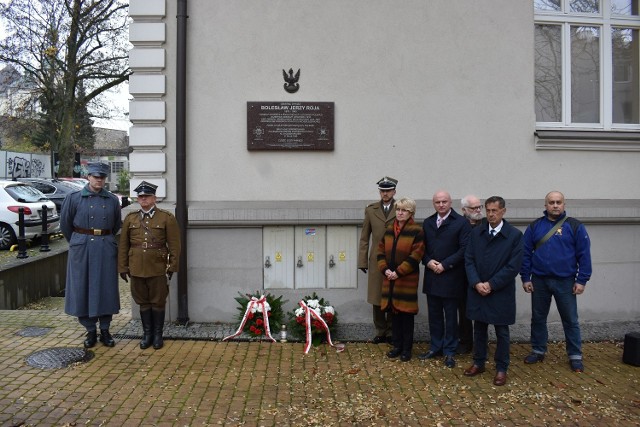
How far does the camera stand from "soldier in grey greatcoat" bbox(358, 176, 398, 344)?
265 inches

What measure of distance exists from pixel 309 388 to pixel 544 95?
5211 mm

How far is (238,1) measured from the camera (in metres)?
7.36

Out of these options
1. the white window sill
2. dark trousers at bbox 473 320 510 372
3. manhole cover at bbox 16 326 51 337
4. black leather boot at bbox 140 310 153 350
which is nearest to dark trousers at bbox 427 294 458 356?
dark trousers at bbox 473 320 510 372

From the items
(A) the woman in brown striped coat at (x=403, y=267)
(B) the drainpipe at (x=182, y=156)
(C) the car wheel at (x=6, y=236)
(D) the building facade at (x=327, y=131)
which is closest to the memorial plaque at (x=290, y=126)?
(D) the building facade at (x=327, y=131)

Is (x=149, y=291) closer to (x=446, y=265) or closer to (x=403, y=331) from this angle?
(x=403, y=331)

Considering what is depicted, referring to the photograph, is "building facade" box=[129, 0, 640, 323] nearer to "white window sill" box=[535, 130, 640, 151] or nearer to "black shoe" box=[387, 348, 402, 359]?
"white window sill" box=[535, 130, 640, 151]

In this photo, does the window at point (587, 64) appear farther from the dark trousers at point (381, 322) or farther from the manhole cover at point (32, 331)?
the manhole cover at point (32, 331)

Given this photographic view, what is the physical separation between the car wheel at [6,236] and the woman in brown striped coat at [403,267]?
1102 cm

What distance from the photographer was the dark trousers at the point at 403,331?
6.31 metres

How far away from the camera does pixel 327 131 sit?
24.2 ft

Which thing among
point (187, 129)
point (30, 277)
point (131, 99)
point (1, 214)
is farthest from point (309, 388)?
point (1, 214)

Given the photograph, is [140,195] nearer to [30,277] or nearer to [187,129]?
[187,129]

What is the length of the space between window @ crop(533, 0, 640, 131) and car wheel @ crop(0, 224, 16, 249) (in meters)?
12.1

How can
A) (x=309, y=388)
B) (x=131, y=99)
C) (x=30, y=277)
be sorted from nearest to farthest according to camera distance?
(x=309, y=388)
(x=131, y=99)
(x=30, y=277)
